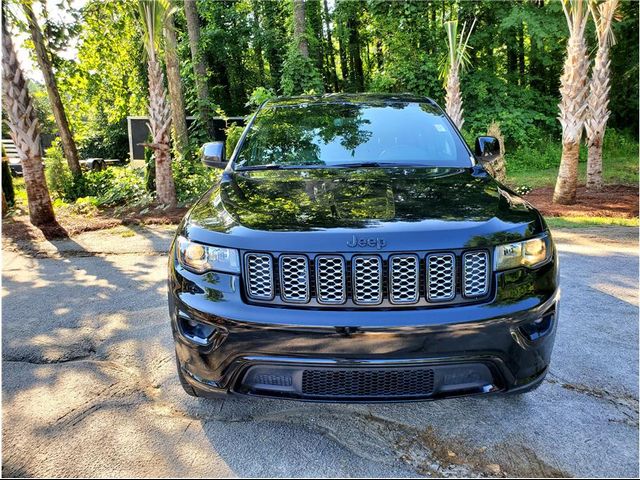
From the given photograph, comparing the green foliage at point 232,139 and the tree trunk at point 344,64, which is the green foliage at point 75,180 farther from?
the tree trunk at point 344,64

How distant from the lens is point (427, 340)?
6.81 ft

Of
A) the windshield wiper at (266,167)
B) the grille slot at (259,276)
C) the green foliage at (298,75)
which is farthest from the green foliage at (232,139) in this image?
the grille slot at (259,276)

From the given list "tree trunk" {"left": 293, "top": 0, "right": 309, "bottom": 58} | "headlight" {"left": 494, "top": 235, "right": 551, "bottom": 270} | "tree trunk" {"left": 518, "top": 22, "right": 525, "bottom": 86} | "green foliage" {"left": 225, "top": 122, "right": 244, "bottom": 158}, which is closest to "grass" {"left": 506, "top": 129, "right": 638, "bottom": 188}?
"tree trunk" {"left": 518, "top": 22, "right": 525, "bottom": 86}

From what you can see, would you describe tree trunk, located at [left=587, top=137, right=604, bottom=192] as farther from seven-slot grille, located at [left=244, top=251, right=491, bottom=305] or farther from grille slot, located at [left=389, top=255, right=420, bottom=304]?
grille slot, located at [left=389, top=255, right=420, bottom=304]

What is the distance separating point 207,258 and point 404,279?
906 millimetres

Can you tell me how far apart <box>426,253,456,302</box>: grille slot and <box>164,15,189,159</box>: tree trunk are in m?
10.8

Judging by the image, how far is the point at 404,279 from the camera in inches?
Result: 84.9

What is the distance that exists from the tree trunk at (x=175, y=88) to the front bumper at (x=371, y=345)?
10.5m

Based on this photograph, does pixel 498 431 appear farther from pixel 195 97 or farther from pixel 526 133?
pixel 195 97

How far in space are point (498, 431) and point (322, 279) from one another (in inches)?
47.8

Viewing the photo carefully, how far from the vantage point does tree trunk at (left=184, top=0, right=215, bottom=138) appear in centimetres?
1492

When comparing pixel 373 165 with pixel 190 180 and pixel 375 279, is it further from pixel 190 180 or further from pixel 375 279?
pixel 190 180

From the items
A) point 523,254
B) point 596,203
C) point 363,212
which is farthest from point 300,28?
point 523,254

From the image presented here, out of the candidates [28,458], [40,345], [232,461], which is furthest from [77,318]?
[232,461]
